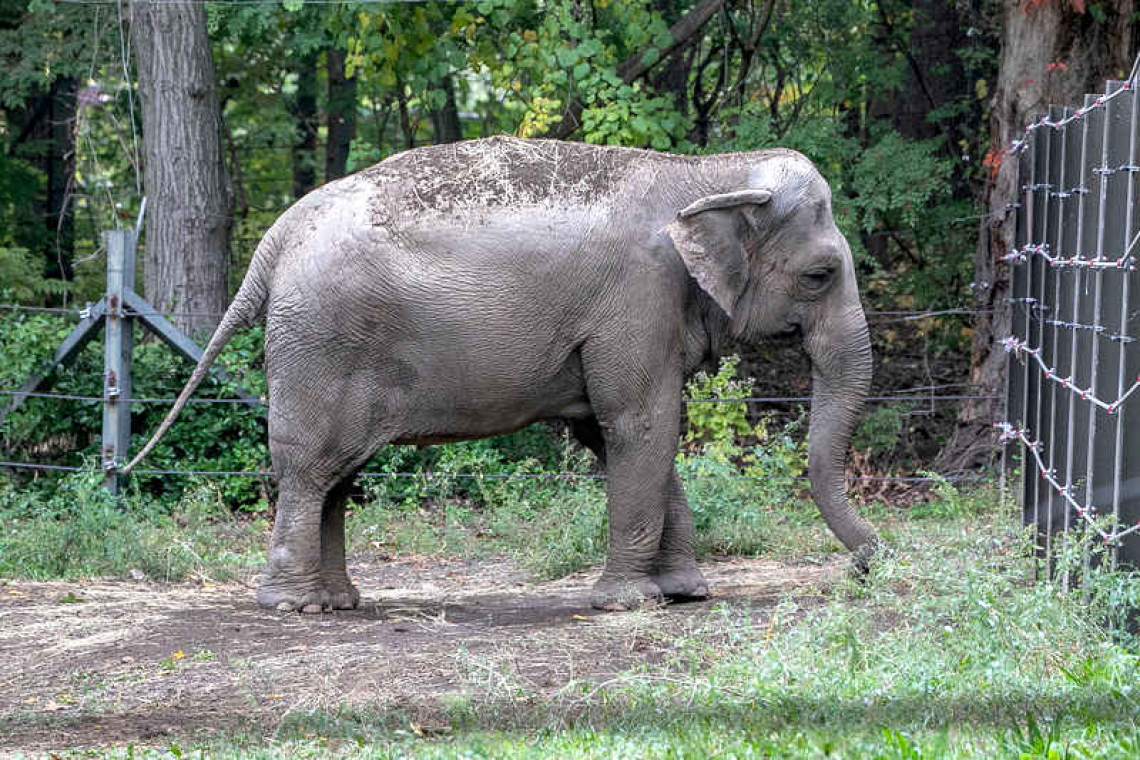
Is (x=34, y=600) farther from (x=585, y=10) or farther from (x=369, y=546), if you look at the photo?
(x=585, y=10)

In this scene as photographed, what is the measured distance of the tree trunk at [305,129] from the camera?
1906cm

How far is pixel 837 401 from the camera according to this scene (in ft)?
25.4

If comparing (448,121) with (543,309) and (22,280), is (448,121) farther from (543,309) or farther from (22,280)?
(543,309)

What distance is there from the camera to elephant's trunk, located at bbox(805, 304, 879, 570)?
7.71 m

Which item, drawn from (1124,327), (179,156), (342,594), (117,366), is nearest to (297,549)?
(342,594)

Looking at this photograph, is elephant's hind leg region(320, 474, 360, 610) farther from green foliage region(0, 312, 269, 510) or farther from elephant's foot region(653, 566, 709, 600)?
green foliage region(0, 312, 269, 510)

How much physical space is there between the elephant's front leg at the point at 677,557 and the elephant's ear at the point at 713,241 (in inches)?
43.5

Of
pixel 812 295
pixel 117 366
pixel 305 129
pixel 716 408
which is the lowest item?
pixel 716 408

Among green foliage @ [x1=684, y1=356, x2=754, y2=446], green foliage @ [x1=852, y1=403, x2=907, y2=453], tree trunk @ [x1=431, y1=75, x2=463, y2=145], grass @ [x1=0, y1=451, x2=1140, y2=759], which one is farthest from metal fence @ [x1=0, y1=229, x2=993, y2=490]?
tree trunk @ [x1=431, y1=75, x2=463, y2=145]

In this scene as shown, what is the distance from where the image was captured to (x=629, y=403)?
25.0ft

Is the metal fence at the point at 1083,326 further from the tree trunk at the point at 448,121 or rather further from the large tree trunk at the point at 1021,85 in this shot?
the tree trunk at the point at 448,121

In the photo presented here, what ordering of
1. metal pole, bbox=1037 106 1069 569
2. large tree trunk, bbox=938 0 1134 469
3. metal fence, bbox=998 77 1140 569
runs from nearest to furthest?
1. metal fence, bbox=998 77 1140 569
2. metal pole, bbox=1037 106 1069 569
3. large tree trunk, bbox=938 0 1134 469

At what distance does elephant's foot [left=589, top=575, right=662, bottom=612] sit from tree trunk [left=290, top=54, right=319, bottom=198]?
12518mm

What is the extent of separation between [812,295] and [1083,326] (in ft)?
5.57
